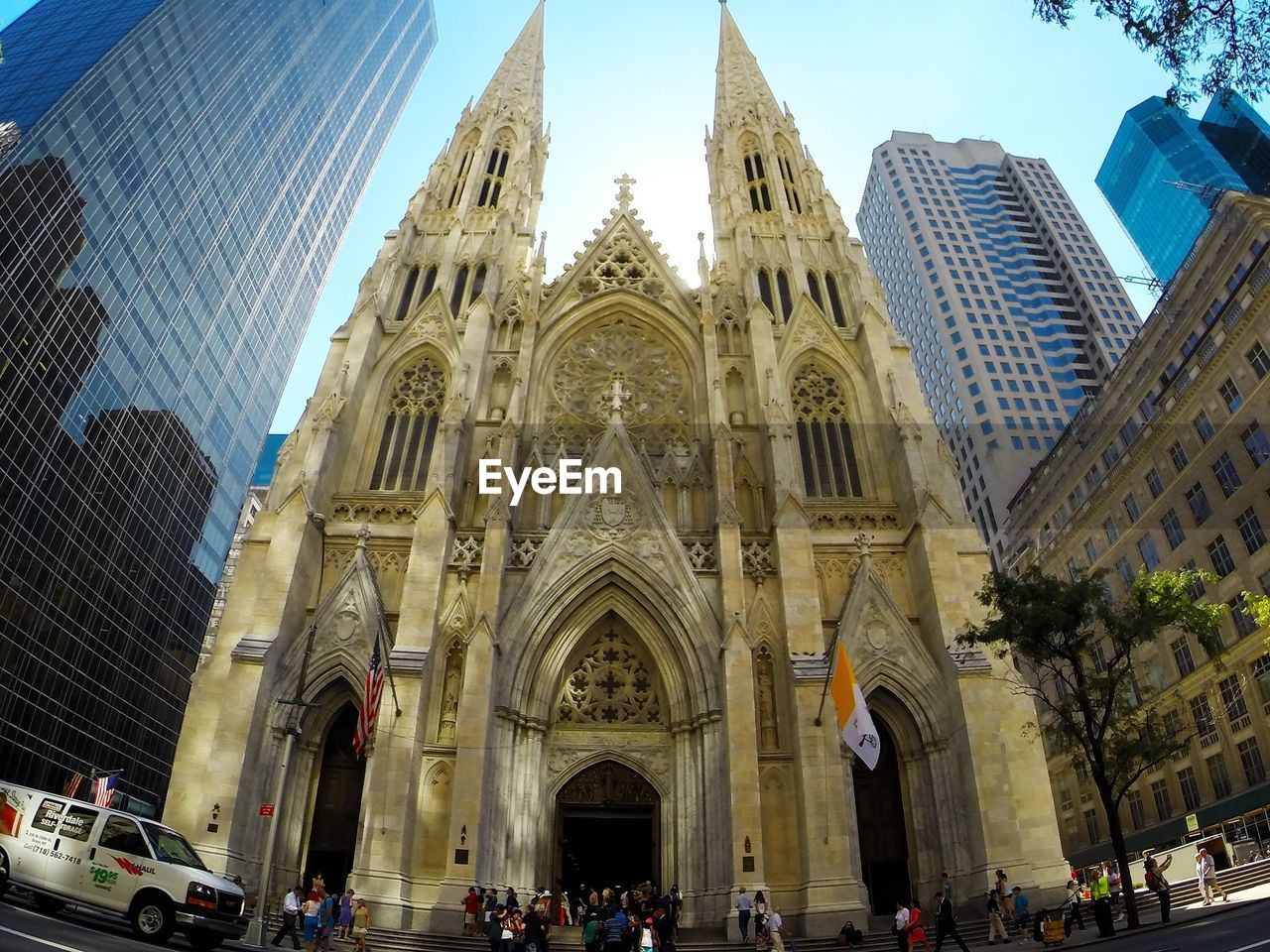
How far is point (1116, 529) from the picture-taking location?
131 ft

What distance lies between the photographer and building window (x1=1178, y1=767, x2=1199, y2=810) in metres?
33.2

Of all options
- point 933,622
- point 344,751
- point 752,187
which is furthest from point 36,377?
point 933,622

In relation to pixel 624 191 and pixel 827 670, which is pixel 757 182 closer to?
pixel 624 191

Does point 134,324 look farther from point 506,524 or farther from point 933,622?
point 933,622

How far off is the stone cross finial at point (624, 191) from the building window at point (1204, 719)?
1165 inches

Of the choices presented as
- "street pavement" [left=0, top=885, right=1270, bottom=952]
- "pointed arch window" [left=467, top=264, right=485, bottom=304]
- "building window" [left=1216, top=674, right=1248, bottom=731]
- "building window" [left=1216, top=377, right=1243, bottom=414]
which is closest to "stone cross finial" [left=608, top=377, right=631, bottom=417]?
"pointed arch window" [left=467, top=264, right=485, bottom=304]

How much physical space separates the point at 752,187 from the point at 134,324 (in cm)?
2976

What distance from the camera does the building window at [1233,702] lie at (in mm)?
30438

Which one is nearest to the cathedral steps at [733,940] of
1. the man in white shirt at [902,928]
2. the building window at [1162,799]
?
the man in white shirt at [902,928]

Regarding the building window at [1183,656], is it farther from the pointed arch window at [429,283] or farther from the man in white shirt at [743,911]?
the pointed arch window at [429,283]

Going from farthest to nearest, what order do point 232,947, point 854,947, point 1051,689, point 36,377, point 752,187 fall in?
point 1051,689 → point 752,187 → point 36,377 → point 854,947 → point 232,947

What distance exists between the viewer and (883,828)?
74.1ft

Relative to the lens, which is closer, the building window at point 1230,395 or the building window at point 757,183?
the building window at point 1230,395

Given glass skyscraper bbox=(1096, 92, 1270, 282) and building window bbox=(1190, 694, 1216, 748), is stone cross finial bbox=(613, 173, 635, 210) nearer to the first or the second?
building window bbox=(1190, 694, 1216, 748)
